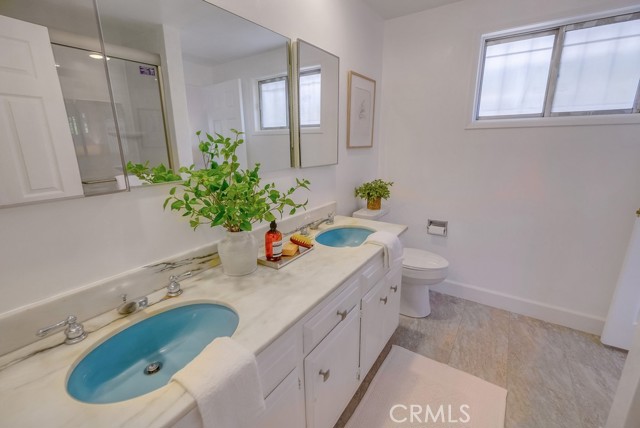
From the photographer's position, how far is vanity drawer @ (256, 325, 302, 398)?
0.81 metres

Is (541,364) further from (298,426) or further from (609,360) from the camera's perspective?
(298,426)

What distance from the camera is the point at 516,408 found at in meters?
1.49

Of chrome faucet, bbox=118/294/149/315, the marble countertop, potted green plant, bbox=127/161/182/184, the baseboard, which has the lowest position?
the baseboard

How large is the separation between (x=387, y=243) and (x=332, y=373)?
69 cm

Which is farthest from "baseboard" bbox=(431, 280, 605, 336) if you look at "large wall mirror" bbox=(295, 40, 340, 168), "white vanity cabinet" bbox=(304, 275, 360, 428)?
"large wall mirror" bbox=(295, 40, 340, 168)

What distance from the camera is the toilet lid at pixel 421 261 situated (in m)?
2.10

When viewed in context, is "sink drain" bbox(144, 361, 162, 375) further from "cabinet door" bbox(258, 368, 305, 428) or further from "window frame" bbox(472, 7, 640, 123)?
"window frame" bbox(472, 7, 640, 123)

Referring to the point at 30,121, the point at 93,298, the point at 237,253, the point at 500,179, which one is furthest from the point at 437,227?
the point at 30,121

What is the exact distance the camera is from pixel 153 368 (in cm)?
81

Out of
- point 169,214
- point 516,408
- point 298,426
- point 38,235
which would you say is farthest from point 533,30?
point 38,235

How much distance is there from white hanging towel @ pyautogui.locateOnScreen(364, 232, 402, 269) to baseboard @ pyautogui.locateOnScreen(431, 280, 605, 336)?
1.27m

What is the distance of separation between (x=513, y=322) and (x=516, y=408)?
0.86 meters

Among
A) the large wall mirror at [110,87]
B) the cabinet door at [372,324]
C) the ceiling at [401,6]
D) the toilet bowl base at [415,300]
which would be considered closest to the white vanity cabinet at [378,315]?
the cabinet door at [372,324]

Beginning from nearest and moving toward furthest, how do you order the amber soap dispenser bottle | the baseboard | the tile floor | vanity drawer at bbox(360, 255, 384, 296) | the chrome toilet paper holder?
the amber soap dispenser bottle, vanity drawer at bbox(360, 255, 384, 296), the tile floor, the baseboard, the chrome toilet paper holder
